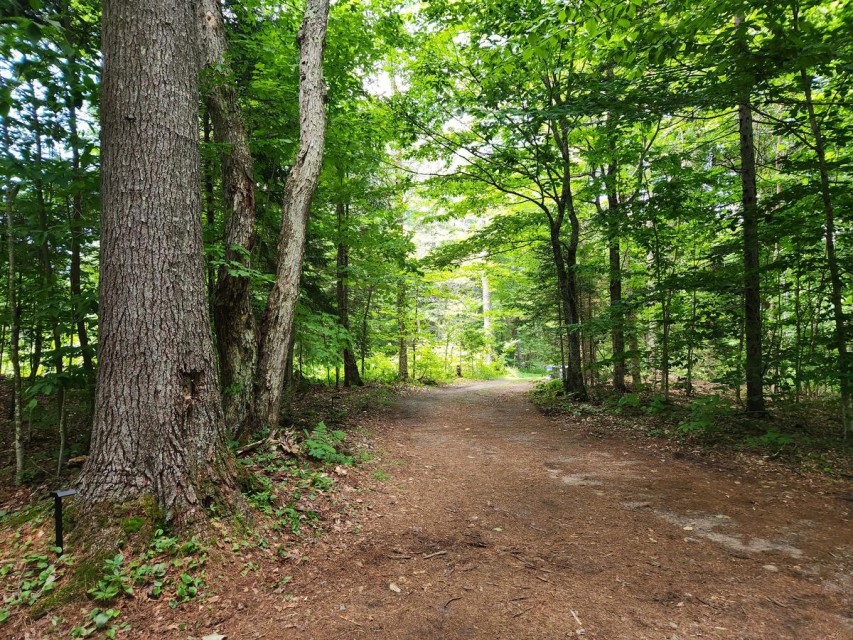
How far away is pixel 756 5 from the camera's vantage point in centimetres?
438

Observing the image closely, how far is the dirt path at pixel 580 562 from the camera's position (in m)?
2.55

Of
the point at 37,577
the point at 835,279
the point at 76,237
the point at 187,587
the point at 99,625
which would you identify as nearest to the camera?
the point at 99,625

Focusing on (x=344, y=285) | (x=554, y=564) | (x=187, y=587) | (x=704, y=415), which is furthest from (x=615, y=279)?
(x=187, y=587)

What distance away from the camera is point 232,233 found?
5668mm

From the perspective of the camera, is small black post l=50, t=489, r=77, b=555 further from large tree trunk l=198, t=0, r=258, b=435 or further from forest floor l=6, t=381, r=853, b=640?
large tree trunk l=198, t=0, r=258, b=435

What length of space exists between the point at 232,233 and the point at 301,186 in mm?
1171

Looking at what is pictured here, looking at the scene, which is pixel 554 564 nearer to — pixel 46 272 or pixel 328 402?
pixel 46 272

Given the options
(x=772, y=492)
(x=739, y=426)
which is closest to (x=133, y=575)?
(x=772, y=492)

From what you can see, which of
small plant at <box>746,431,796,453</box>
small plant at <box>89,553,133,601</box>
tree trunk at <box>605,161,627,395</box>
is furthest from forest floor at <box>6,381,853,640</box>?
tree trunk at <box>605,161,627,395</box>

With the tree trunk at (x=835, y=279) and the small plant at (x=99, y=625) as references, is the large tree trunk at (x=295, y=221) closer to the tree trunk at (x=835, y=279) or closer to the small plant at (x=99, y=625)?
the small plant at (x=99, y=625)

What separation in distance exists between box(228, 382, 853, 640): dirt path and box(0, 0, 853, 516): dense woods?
152 centimetres

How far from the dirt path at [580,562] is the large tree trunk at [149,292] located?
1.23 meters

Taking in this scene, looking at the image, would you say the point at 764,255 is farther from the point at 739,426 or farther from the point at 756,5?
the point at 756,5

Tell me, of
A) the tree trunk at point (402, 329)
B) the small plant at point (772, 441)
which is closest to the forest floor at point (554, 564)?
the small plant at point (772, 441)
